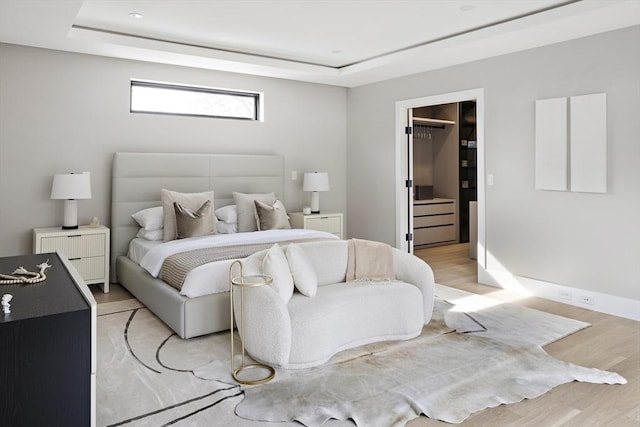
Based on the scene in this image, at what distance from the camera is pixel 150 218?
4688 mm

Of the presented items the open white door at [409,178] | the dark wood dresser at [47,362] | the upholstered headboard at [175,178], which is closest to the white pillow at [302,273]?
the dark wood dresser at [47,362]

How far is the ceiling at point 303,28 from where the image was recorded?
365 cm

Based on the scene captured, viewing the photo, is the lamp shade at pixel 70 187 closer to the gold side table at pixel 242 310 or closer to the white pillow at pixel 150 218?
the white pillow at pixel 150 218

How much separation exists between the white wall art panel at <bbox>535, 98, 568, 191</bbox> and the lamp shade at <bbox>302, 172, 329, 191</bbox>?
253 cm

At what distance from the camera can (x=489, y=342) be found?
10.8ft

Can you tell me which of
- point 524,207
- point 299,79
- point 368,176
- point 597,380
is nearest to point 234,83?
point 299,79

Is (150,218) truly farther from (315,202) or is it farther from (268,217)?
(315,202)

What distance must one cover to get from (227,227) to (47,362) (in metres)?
3.56

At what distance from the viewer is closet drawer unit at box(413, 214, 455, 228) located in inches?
292

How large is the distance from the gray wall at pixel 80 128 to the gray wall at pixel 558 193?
2.14 m

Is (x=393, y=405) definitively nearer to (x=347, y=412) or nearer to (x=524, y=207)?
(x=347, y=412)

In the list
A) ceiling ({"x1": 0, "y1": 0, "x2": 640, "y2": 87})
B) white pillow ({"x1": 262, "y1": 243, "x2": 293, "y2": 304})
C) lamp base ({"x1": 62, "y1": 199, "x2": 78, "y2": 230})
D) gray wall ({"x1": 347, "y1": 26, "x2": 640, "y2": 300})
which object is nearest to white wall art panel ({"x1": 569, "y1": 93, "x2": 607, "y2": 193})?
gray wall ({"x1": 347, "y1": 26, "x2": 640, "y2": 300})

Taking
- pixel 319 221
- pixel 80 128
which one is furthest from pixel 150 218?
pixel 319 221

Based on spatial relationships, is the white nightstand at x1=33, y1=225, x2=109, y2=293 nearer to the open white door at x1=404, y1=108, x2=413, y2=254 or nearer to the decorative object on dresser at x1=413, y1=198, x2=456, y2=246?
the open white door at x1=404, y1=108, x2=413, y2=254
